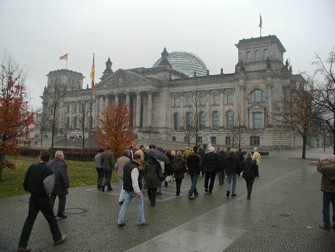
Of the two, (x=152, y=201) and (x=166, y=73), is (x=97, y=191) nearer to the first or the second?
(x=152, y=201)

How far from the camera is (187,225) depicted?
9391 millimetres

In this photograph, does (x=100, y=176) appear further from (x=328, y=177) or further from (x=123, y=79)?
(x=123, y=79)

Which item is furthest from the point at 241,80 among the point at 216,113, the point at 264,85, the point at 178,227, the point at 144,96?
the point at 178,227

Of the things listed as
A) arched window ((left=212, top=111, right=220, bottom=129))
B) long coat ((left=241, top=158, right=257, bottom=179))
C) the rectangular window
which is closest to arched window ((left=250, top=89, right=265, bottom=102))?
the rectangular window

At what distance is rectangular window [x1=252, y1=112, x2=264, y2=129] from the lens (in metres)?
74.4

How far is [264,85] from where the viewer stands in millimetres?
74000

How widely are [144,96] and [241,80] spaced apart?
2857 centimetres

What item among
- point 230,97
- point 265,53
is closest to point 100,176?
point 230,97

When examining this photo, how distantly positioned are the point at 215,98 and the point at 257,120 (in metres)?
12.5

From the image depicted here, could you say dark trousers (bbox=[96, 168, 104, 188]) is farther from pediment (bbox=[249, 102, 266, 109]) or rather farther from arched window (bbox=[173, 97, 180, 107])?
arched window (bbox=[173, 97, 180, 107])

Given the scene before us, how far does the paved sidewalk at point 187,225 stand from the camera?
7.70m

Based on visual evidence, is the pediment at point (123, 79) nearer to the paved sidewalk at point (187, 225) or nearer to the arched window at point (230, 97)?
the arched window at point (230, 97)

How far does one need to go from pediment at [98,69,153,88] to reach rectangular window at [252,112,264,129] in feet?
95.5

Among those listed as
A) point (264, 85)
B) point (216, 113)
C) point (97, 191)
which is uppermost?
point (264, 85)
